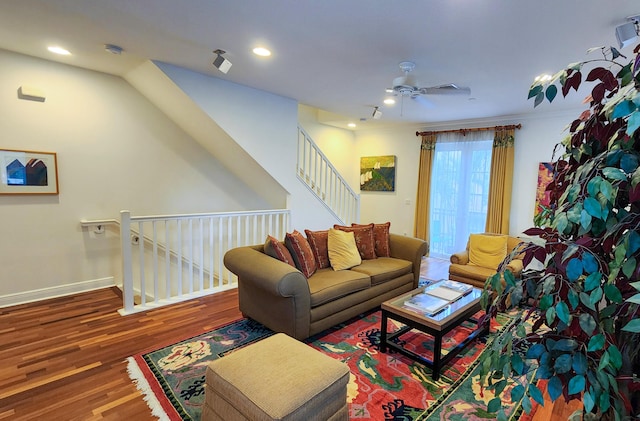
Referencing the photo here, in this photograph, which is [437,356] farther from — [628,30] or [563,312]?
[628,30]

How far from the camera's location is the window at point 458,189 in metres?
5.53

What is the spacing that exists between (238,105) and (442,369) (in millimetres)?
3592

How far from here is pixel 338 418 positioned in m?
1.65

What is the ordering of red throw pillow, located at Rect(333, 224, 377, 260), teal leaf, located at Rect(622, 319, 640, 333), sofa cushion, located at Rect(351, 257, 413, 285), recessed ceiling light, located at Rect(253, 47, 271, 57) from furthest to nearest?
red throw pillow, located at Rect(333, 224, 377, 260)
sofa cushion, located at Rect(351, 257, 413, 285)
recessed ceiling light, located at Rect(253, 47, 271, 57)
teal leaf, located at Rect(622, 319, 640, 333)

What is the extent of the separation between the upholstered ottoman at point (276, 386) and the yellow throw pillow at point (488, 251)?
311 centimetres

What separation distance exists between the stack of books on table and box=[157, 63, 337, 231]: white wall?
93.9 inches

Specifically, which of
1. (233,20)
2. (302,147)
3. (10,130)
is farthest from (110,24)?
(302,147)

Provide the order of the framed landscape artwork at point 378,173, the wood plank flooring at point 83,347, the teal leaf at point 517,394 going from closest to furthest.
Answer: the teal leaf at point 517,394
the wood plank flooring at point 83,347
the framed landscape artwork at point 378,173

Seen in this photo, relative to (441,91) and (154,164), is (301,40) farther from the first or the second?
(154,164)

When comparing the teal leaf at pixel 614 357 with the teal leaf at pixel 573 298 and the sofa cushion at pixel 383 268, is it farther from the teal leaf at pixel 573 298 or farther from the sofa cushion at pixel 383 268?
the sofa cushion at pixel 383 268

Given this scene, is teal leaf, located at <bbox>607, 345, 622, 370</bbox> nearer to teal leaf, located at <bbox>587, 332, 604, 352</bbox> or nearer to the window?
teal leaf, located at <bbox>587, 332, 604, 352</bbox>

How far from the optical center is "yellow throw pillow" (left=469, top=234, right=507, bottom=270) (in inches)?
158

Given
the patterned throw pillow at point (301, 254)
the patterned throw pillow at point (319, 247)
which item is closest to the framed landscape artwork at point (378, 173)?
the patterned throw pillow at point (319, 247)

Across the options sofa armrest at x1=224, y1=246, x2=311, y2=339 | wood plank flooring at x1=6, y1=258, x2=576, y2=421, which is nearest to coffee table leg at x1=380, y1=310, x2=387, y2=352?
sofa armrest at x1=224, y1=246, x2=311, y2=339
